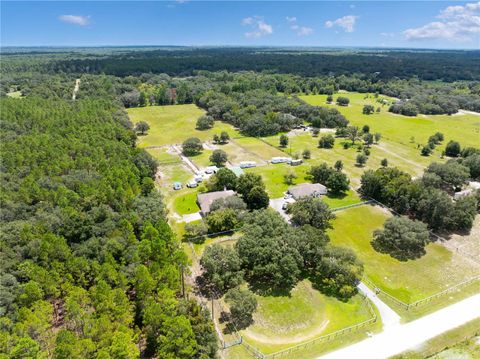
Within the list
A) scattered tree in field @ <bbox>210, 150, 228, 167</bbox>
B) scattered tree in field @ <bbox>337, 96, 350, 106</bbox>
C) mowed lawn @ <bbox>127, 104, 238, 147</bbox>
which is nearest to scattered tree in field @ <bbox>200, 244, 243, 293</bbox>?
scattered tree in field @ <bbox>210, 150, 228, 167</bbox>

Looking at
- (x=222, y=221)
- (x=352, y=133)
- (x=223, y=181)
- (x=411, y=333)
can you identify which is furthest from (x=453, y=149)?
(x=222, y=221)

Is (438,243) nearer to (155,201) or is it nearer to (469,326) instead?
(469,326)

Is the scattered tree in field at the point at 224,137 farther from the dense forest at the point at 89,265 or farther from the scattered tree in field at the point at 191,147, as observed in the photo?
the dense forest at the point at 89,265

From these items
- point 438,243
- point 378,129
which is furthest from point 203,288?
point 378,129

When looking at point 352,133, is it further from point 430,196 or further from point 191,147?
point 191,147

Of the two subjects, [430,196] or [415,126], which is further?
[415,126]

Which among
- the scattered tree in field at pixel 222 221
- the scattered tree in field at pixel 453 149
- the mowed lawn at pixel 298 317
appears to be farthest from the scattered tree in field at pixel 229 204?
the scattered tree in field at pixel 453 149

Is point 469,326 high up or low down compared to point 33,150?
down
